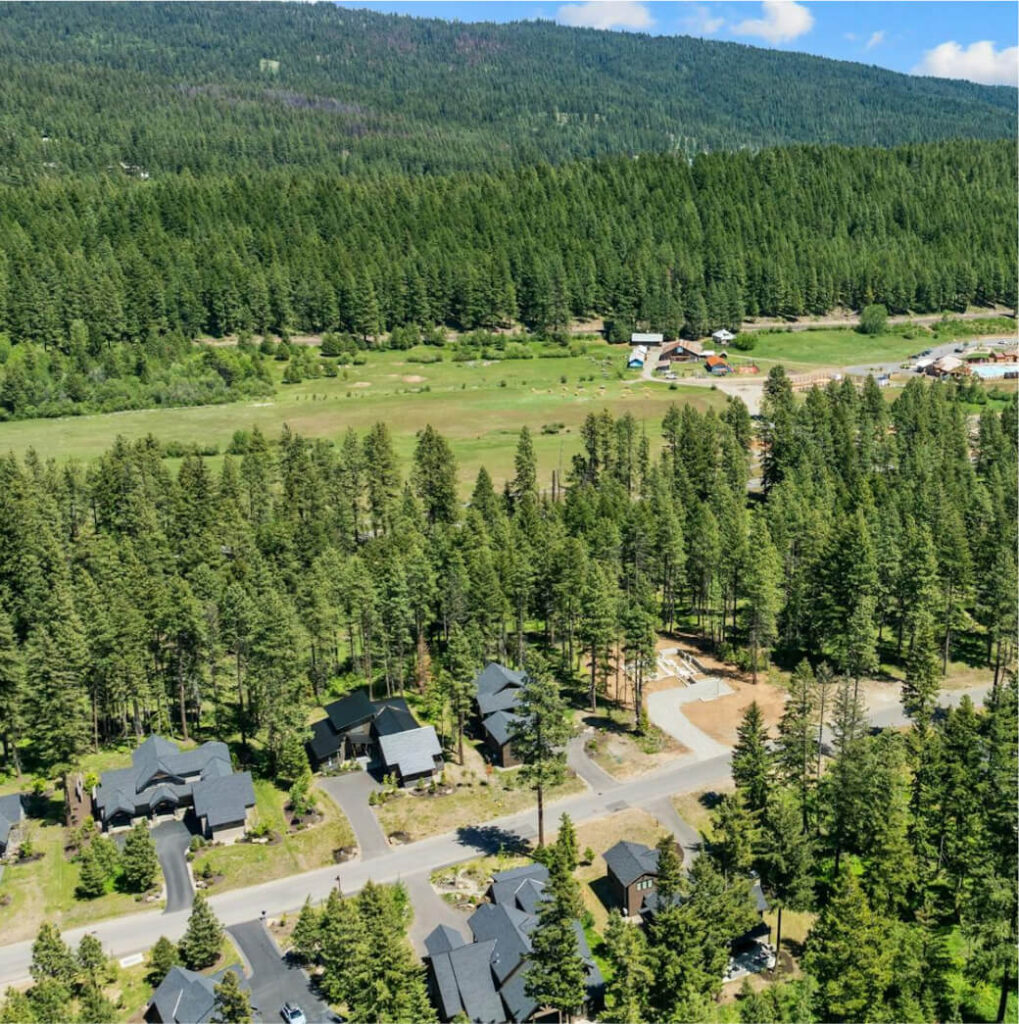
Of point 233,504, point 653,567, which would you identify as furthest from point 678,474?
point 233,504

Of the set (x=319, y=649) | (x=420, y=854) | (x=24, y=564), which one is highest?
(x=24, y=564)

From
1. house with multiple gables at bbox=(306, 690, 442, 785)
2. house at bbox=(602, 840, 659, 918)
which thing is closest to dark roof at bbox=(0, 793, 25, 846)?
house with multiple gables at bbox=(306, 690, 442, 785)

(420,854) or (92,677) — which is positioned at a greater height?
(92,677)

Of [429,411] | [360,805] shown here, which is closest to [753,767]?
[360,805]

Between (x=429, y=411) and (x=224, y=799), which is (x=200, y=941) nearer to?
(x=224, y=799)

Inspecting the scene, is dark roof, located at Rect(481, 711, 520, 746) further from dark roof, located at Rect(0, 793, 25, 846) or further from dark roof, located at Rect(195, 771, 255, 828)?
dark roof, located at Rect(0, 793, 25, 846)

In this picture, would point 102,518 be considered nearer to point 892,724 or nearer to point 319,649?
point 319,649

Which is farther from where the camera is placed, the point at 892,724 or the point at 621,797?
the point at 892,724
